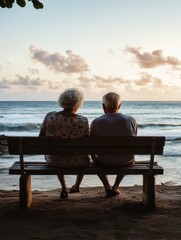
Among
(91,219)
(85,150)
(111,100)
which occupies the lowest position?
(91,219)

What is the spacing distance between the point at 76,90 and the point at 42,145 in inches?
37.5

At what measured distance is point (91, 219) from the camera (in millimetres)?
4848

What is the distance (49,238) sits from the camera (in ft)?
13.7

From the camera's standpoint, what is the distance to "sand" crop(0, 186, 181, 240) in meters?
4.32

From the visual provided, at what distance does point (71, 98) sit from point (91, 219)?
1.60 m

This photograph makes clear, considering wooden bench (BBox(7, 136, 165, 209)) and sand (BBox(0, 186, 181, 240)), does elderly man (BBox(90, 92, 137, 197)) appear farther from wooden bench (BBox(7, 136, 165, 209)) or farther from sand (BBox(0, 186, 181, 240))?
sand (BBox(0, 186, 181, 240))

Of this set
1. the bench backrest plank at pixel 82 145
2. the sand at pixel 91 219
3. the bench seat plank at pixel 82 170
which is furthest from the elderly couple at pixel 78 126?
the sand at pixel 91 219

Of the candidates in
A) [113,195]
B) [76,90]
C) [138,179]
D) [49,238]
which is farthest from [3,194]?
[138,179]

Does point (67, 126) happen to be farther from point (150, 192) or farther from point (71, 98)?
point (150, 192)

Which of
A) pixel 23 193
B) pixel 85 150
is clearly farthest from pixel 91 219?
pixel 23 193

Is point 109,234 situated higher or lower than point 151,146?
lower

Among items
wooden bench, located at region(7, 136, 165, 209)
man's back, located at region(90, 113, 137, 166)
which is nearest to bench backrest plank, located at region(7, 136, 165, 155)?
wooden bench, located at region(7, 136, 165, 209)

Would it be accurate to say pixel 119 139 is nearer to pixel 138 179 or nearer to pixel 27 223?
pixel 27 223

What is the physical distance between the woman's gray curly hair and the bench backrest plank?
0.63 m
